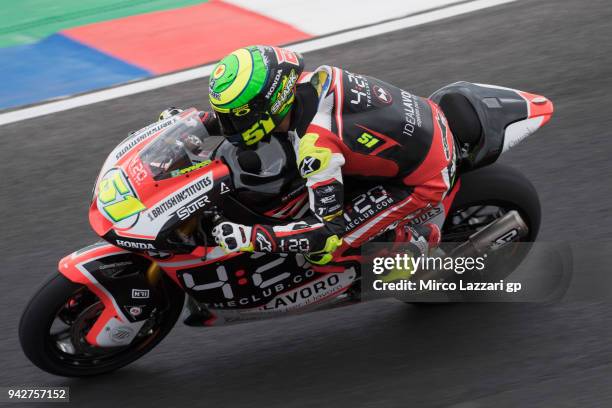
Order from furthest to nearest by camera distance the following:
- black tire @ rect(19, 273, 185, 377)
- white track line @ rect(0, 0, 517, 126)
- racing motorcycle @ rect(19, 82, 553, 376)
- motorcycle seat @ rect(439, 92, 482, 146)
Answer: white track line @ rect(0, 0, 517, 126)
motorcycle seat @ rect(439, 92, 482, 146)
black tire @ rect(19, 273, 185, 377)
racing motorcycle @ rect(19, 82, 553, 376)

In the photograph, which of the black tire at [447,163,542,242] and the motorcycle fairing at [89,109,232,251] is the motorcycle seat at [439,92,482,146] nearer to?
the black tire at [447,163,542,242]

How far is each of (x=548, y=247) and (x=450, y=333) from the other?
813mm

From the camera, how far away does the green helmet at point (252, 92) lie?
4254 millimetres

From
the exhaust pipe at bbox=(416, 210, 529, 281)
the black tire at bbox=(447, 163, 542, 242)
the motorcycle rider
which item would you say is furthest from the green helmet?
the exhaust pipe at bbox=(416, 210, 529, 281)

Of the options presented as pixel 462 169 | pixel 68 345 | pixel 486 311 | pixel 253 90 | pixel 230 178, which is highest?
pixel 253 90

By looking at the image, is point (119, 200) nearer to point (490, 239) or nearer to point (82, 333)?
point (82, 333)

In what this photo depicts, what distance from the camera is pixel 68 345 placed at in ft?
16.0

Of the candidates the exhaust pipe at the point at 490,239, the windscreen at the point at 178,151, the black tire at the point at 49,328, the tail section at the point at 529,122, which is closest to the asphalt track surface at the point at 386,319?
the black tire at the point at 49,328

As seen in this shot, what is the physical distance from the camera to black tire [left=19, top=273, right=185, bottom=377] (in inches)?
181

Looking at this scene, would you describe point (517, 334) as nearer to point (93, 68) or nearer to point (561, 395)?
point (561, 395)

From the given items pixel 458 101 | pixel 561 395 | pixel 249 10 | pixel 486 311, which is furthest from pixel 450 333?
pixel 249 10

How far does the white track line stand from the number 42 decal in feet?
11.9

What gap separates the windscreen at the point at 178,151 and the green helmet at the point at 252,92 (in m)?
0.21

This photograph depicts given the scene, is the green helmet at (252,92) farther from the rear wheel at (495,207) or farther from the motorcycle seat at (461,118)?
the rear wheel at (495,207)
